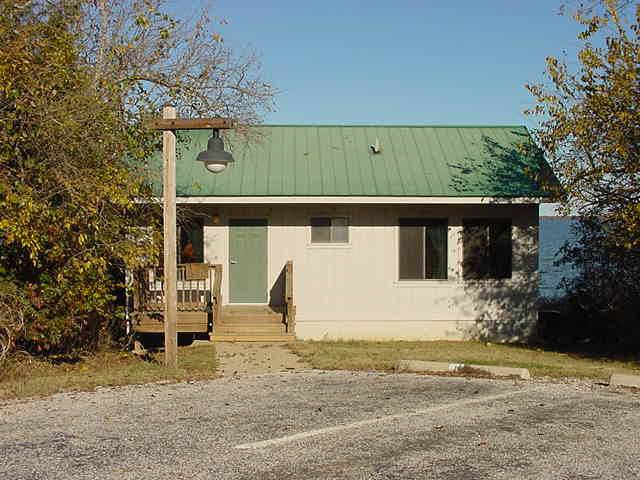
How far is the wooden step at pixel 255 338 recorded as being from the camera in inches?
565

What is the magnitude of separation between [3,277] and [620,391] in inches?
342

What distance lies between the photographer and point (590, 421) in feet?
25.0

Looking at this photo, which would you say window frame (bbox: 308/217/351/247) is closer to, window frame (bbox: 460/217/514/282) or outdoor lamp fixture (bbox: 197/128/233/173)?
window frame (bbox: 460/217/514/282)

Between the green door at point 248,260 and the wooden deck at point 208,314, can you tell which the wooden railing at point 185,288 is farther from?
the green door at point 248,260

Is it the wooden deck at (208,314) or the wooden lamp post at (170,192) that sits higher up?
the wooden lamp post at (170,192)

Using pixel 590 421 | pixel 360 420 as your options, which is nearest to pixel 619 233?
pixel 590 421

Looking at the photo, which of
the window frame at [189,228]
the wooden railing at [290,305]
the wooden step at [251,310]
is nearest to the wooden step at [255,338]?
the wooden railing at [290,305]

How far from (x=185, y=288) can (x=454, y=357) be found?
19.6ft

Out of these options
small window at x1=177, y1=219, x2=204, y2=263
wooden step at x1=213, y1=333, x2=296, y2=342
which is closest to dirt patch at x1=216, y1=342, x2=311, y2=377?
wooden step at x1=213, y1=333, x2=296, y2=342

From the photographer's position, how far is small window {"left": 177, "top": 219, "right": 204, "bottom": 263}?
1583cm

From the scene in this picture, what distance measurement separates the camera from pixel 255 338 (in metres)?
14.5

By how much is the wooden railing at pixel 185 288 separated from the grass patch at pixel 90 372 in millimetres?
1857

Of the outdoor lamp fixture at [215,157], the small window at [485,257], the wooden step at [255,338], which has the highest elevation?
the outdoor lamp fixture at [215,157]

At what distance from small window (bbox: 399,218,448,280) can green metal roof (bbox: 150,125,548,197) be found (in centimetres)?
91
